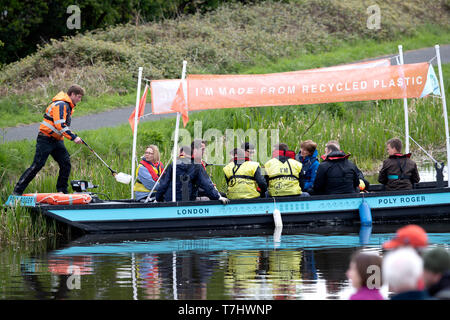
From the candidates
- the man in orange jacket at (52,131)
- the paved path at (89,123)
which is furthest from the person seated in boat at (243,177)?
the paved path at (89,123)

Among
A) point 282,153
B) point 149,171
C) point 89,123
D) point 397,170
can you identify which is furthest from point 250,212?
point 89,123

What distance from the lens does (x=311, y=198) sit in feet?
49.8

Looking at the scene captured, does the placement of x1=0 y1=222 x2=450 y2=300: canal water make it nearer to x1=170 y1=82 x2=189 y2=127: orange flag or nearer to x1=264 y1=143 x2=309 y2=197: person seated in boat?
x1=264 y1=143 x2=309 y2=197: person seated in boat

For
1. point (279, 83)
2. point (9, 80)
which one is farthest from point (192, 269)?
point (9, 80)

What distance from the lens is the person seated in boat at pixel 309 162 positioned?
15.4 m

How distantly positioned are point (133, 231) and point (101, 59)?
12.5 meters

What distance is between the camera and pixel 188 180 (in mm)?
14875

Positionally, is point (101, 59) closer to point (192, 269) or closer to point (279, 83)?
point (279, 83)

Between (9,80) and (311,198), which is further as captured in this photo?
(9,80)

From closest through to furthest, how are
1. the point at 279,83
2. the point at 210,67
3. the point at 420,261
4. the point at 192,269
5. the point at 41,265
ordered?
the point at 420,261 < the point at 192,269 < the point at 41,265 < the point at 279,83 < the point at 210,67

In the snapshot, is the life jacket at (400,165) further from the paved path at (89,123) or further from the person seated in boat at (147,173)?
the paved path at (89,123)

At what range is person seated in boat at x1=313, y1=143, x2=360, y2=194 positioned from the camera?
1498 cm

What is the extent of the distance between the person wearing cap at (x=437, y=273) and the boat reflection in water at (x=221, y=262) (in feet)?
11.6

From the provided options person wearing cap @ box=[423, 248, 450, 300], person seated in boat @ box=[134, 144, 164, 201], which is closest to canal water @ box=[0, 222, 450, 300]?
person seated in boat @ box=[134, 144, 164, 201]
